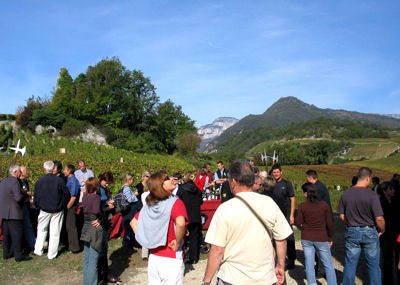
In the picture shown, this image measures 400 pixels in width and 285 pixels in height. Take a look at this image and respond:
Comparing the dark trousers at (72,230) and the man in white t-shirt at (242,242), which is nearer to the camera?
the man in white t-shirt at (242,242)

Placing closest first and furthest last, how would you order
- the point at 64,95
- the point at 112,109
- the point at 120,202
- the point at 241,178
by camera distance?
the point at 241,178
the point at 120,202
the point at 64,95
the point at 112,109

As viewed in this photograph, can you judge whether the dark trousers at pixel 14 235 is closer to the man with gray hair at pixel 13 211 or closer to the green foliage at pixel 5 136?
the man with gray hair at pixel 13 211

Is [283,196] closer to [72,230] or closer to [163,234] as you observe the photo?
[163,234]

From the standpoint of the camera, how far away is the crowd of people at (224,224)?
9.21 feet

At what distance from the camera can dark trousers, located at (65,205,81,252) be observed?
288 inches

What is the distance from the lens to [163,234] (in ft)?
11.7

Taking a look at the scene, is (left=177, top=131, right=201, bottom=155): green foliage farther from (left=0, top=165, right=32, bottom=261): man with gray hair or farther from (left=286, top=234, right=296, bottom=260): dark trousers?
(left=286, top=234, right=296, bottom=260): dark trousers

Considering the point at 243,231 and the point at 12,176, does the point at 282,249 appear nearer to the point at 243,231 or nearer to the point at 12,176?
the point at 243,231

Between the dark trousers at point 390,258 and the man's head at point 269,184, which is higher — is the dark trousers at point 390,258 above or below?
below

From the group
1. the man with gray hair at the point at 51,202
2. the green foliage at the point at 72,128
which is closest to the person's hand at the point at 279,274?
the man with gray hair at the point at 51,202

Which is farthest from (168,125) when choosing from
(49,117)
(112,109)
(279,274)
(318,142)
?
(318,142)

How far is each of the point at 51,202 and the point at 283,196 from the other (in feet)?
15.9

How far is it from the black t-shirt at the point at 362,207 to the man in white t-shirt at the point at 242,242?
239 centimetres

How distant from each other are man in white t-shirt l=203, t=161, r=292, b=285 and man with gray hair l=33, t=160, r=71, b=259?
197 inches
